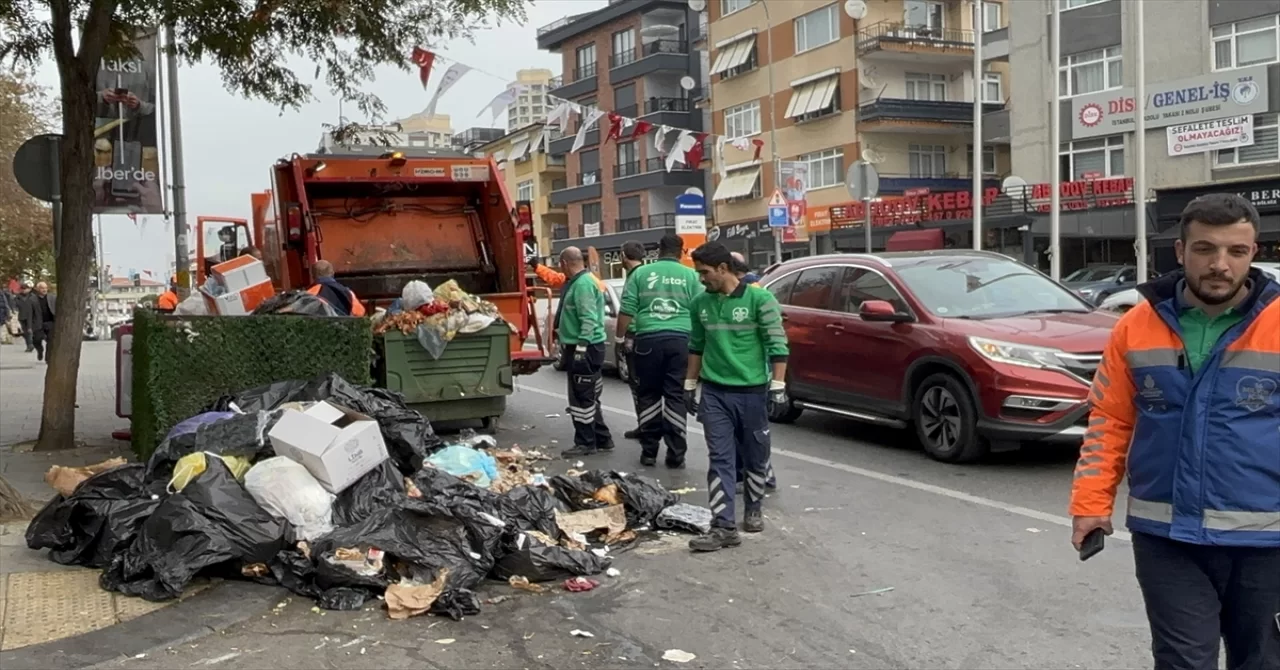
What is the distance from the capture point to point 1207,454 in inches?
118

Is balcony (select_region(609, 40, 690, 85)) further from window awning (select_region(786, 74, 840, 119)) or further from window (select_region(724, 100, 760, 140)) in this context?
window awning (select_region(786, 74, 840, 119))

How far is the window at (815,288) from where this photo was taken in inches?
396

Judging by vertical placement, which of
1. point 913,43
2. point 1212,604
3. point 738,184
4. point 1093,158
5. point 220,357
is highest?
point 913,43

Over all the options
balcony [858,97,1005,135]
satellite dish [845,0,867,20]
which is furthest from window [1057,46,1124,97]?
satellite dish [845,0,867,20]

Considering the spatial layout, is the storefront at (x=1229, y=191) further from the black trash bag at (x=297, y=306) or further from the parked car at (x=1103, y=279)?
the black trash bag at (x=297, y=306)

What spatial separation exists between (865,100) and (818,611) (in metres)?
37.9

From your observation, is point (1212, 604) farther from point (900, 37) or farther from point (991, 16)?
point (991, 16)

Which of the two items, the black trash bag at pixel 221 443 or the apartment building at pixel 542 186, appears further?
the apartment building at pixel 542 186

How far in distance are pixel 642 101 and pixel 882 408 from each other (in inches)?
1825

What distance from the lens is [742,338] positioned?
6609 mm

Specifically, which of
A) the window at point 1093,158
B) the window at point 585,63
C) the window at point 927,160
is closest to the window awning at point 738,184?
the window at point 927,160

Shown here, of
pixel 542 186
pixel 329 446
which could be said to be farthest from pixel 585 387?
pixel 542 186

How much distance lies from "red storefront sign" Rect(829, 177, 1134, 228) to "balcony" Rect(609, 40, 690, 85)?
15.0m

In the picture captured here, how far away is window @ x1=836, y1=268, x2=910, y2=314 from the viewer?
9.27m
